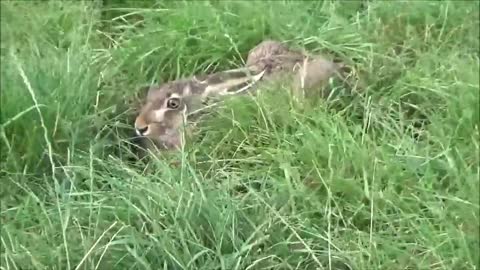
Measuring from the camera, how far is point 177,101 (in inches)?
113

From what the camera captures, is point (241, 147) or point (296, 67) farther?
point (296, 67)

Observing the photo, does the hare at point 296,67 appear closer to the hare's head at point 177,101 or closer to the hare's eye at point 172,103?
the hare's head at point 177,101

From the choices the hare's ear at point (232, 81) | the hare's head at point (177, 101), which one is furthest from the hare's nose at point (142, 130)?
the hare's ear at point (232, 81)

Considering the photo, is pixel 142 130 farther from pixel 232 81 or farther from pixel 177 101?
pixel 232 81

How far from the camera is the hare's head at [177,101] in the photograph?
9.29 ft

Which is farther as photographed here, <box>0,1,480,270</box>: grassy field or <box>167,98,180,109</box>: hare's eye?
<box>167,98,180,109</box>: hare's eye

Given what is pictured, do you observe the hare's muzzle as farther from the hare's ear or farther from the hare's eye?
the hare's ear

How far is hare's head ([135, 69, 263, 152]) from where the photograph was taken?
2832 mm

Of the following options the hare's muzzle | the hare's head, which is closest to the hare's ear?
the hare's head

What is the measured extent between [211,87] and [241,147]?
9.9 inches

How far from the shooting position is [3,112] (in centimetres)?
278

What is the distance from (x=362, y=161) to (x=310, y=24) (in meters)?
0.76

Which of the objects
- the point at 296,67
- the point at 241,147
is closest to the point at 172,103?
the point at 241,147

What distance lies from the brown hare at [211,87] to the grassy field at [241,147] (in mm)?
69
